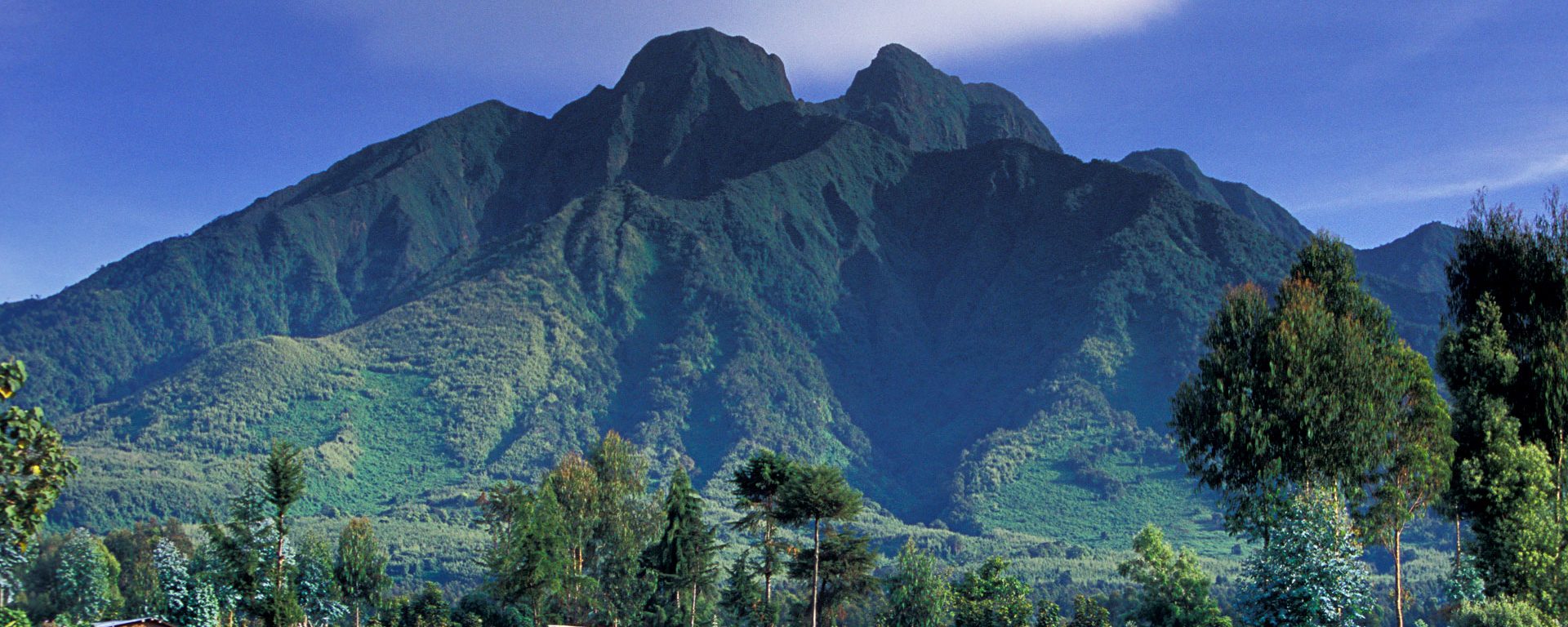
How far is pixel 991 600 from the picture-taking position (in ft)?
233

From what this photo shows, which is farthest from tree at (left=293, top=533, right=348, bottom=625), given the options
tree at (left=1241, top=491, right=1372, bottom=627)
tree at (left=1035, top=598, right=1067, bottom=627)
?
tree at (left=1241, top=491, right=1372, bottom=627)

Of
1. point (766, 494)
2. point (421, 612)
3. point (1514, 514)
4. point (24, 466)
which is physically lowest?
point (421, 612)

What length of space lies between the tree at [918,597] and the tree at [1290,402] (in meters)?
30.2

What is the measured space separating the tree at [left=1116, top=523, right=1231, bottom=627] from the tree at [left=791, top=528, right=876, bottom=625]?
636 inches

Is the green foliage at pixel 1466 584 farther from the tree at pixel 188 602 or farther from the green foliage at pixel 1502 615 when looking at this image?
the tree at pixel 188 602

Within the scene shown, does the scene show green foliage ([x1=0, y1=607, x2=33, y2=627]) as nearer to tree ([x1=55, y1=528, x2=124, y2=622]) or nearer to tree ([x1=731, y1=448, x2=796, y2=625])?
tree ([x1=731, y1=448, x2=796, y2=625])

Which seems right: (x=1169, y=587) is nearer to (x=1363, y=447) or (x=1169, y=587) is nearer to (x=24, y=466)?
(x=1363, y=447)

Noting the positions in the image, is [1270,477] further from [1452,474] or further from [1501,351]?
[1501,351]

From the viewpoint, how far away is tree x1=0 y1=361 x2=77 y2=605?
78.0ft

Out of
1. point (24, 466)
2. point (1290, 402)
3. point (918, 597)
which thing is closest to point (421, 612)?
point (918, 597)

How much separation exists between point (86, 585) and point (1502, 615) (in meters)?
97.1

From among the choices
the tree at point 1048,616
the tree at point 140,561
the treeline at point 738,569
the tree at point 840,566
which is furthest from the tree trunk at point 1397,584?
the tree at point 140,561

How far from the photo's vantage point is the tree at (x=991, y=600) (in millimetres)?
68875

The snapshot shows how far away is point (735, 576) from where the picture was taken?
67.2m
